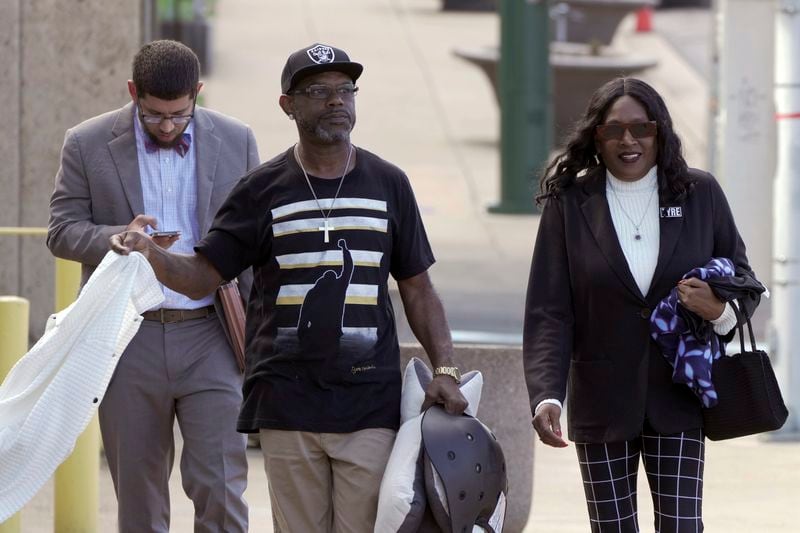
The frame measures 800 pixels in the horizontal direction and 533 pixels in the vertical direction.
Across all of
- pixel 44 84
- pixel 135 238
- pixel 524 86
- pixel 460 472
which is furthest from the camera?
pixel 524 86

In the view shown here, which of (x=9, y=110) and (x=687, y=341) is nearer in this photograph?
(x=687, y=341)

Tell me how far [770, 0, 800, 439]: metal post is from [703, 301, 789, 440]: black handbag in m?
4.92

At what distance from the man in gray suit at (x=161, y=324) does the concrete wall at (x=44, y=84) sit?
14.5ft

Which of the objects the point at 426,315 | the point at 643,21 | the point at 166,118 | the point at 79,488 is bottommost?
the point at 79,488

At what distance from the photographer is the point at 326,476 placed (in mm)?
4754

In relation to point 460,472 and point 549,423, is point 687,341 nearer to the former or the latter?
point 549,423

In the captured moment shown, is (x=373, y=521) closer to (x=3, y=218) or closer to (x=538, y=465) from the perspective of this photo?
(x=538, y=465)

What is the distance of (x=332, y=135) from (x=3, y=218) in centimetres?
588

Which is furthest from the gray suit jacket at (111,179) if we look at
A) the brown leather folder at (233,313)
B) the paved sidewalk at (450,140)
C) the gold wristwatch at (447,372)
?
the paved sidewalk at (450,140)

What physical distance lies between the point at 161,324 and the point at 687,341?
5.55 feet

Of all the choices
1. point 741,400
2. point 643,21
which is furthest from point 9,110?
point 643,21

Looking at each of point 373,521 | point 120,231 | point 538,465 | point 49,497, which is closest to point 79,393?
point 120,231

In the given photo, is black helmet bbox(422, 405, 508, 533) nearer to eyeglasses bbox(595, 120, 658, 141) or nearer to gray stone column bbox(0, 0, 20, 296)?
eyeglasses bbox(595, 120, 658, 141)

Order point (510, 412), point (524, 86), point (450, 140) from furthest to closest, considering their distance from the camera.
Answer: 1. point (450, 140)
2. point (524, 86)
3. point (510, 412)
